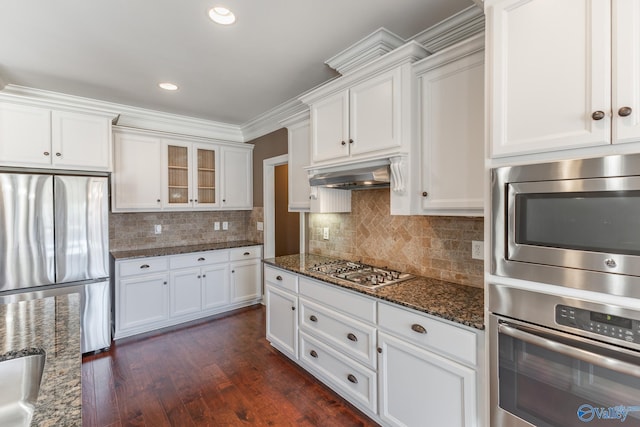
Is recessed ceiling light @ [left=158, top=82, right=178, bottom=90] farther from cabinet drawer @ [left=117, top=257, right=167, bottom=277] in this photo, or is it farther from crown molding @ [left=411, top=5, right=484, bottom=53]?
crown molding @ [left=411, top=5, right=484, bottom=53]

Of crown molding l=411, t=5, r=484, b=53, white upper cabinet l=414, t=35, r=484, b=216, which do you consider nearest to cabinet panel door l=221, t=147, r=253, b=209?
crown molding l=411, t=5, r=484, b=53

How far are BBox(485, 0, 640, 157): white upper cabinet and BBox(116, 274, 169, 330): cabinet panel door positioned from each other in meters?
3.55

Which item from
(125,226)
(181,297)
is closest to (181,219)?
(125,226)

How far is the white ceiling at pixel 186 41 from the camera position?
71.9 inches

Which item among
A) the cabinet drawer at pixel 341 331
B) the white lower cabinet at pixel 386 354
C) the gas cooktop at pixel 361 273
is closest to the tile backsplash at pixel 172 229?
the white lower cabinet at pixel 386 354

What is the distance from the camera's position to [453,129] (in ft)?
5.95

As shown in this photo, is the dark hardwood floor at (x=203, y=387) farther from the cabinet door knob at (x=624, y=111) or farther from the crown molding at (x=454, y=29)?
the crown molding at (x=454, y=29)

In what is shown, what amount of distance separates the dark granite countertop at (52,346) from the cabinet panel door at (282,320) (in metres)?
1.52

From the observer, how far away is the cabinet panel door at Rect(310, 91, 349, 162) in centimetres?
235

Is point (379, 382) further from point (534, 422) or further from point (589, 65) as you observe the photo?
point (589, 65)

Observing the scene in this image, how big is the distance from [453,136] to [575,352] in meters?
1.20

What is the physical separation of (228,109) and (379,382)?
130 inches

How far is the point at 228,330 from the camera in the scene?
3512 mm

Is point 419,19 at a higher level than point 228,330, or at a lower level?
higher
